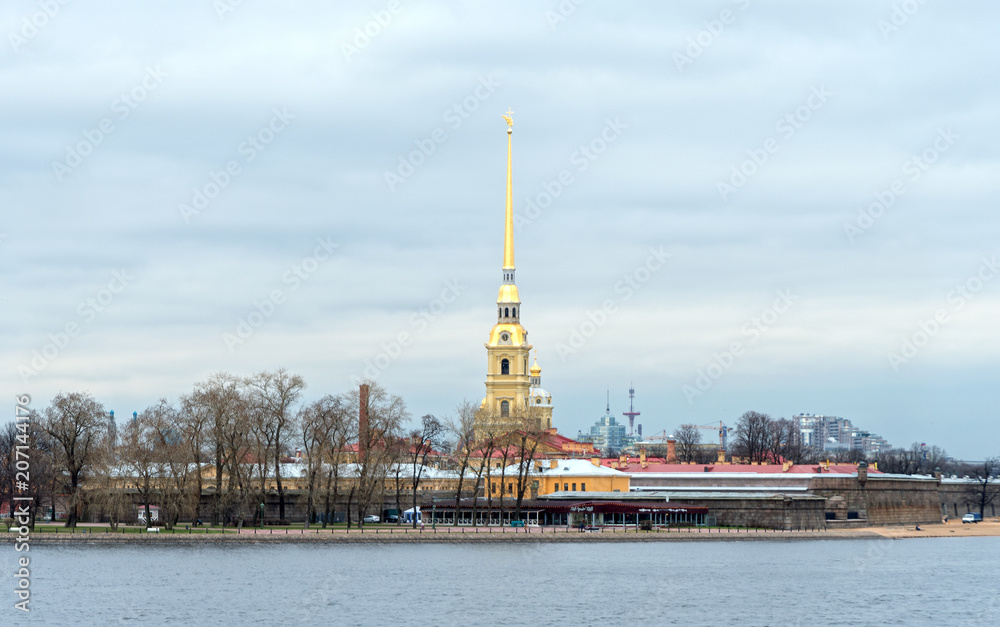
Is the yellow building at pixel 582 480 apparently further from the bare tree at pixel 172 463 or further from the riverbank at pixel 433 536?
the bare tree at pixel 172 463

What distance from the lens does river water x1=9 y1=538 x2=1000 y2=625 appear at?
184 feet

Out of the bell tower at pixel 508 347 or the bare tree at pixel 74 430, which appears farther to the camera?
the bell tower at pixel 508 347

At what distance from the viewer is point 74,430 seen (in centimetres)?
8819

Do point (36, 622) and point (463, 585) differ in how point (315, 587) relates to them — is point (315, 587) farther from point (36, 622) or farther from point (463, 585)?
point (36, 622)

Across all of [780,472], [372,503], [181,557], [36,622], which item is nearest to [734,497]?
[780,472]

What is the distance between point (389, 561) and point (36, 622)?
27.4 metres

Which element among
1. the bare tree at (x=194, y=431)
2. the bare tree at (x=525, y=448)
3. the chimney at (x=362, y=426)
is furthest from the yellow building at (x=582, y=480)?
the bare tree at (x=194, y=431)

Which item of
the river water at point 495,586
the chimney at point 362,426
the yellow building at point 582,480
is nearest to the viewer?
the river water at point 495,586

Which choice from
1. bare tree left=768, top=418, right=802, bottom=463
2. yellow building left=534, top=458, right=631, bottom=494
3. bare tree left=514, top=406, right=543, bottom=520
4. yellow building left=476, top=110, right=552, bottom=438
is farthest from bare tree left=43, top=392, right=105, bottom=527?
bare tree left=768, top=418, right=802, bottom=463

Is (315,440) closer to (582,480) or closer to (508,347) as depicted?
(582,480)

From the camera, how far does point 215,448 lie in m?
91.9

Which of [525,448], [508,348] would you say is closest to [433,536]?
[525,448]

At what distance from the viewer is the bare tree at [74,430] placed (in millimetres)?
87938

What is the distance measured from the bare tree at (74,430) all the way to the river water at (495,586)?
27.2 ft
